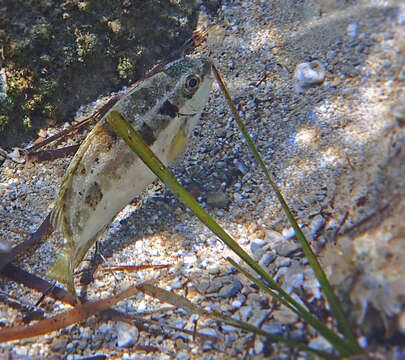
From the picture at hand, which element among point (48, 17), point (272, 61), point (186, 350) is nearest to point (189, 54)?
point (272, 61)

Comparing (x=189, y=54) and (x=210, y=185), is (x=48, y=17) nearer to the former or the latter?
(x=189, y=54)

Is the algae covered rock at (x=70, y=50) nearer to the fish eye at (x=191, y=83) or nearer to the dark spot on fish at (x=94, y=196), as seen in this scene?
the fish eye at (x=191, y=83)

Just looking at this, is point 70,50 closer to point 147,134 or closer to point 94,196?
point 147,134

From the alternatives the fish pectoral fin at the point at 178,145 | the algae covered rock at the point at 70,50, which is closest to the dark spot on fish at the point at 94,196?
the fish pectoral fin at the point at 178,145

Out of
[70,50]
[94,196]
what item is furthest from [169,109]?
[70,50]

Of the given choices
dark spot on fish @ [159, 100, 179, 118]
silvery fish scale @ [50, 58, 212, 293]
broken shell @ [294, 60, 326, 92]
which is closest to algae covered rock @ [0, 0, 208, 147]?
silvery fish scale @ [50, 58, 212, 293]
